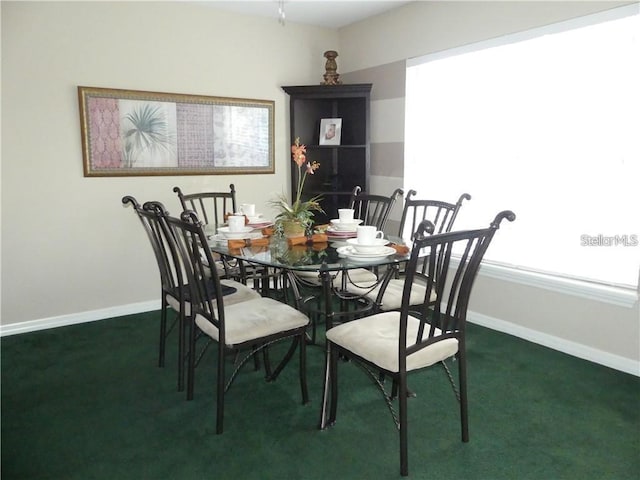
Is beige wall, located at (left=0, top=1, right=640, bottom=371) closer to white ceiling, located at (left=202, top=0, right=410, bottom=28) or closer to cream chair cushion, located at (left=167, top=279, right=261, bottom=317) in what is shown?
white ceiling, located at (left=202, top=0, right=410, bottom=28)

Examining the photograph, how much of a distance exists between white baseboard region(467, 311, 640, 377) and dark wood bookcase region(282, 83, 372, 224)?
156cm

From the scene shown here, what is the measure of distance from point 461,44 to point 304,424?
281 cm

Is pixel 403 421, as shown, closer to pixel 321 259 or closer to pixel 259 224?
pixel 321 259

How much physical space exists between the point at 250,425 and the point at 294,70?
325cm

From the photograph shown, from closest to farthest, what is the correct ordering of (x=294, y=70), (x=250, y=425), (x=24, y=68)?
(x=250, y=425)
(x=24, y=68)
(x=294, y=70)

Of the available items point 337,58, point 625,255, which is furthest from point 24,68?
point 625,255

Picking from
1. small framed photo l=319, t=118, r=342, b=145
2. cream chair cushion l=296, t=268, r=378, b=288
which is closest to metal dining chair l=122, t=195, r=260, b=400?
cream chair cushion l=296, t=268, r=378, b=288

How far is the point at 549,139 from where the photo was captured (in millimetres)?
3039

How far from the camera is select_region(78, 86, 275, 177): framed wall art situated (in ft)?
11.4

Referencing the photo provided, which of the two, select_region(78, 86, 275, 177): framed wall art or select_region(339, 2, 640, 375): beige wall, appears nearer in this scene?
select_region(339, 2, 640, 375): beige wall

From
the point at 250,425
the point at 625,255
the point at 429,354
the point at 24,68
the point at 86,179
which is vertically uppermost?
the point at 24,68

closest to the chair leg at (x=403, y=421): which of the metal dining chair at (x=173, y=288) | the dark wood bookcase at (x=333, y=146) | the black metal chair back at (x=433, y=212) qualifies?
the black metal chair back at (x=433, y=212)

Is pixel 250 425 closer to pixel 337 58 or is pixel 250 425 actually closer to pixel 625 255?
pixel 625 255

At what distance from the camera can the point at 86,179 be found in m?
3.49
